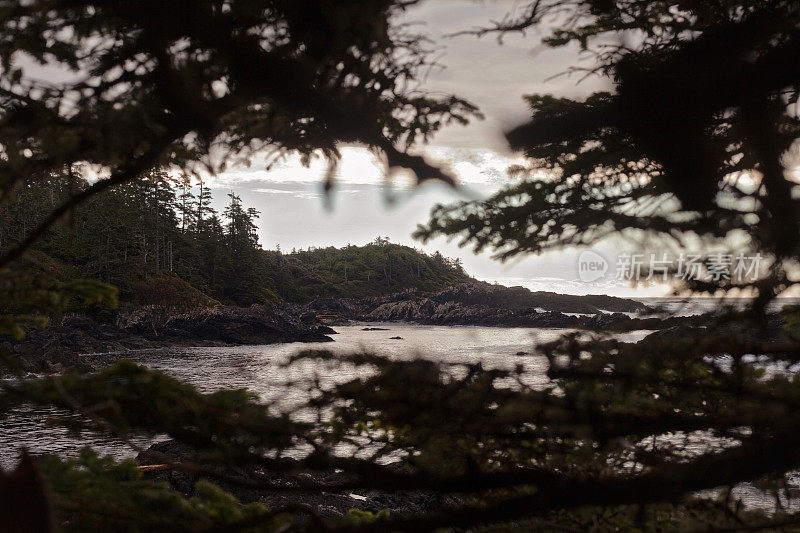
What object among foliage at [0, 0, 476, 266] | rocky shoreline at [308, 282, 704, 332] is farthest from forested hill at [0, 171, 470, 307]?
rocky shoreline at [308, 282, 704, 332]

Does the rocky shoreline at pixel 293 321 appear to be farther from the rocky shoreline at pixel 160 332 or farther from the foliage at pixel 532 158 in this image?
the foliage at pixel 532 158

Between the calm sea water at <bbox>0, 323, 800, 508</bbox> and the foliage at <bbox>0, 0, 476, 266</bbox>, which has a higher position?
the foliage at <bbox>0, 0, 476, 266</bbox>

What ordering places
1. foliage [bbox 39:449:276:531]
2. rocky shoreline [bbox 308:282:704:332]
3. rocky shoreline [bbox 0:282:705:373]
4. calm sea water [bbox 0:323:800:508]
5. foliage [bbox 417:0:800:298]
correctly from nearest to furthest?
1. foliage [bbox 39:449:276:531]
2. calm sea water [bbox 0:323:800:508]
3. foliage [bbox 417:0:800:298]
4. rocky shoreline [bbox 0:282:705:373]
5. rocky shoreline [bbox 308:282:704:332]

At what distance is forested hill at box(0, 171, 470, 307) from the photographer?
4431cm

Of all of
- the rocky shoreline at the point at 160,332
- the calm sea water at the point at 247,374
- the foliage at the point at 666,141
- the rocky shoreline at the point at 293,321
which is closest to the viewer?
the calm sea water at the point at 247,374

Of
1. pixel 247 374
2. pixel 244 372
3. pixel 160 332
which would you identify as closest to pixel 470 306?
pixel 160 332

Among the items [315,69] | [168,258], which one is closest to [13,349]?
[168,258]

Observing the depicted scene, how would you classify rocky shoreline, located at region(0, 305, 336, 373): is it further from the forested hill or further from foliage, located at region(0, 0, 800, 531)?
foliage, located at region(0, 0, 800, 531)

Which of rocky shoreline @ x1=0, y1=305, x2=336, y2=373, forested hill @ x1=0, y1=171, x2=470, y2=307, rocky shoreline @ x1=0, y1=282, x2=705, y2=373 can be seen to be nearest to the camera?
rocky shoreline @ x1=0, y1=282, x2=705, y2=373

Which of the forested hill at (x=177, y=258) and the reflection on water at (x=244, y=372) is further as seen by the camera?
the forested hill at (x=177, y=258)

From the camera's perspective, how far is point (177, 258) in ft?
211

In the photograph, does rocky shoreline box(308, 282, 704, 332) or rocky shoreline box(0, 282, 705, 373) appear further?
rocky shoreline box(308, 282, 704, 332)

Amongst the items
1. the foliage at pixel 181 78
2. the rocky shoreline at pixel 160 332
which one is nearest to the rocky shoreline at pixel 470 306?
the rocky shoreline at pixel 160 332

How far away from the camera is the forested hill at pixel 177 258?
44.3m
